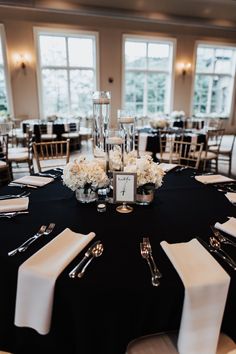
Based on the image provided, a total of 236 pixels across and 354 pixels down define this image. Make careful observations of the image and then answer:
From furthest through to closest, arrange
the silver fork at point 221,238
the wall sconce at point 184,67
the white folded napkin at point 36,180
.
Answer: the wall sconce at point 184,67
the white folded napkin at point 36,180
the silver fork at point 221,238

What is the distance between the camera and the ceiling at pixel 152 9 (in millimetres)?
6957

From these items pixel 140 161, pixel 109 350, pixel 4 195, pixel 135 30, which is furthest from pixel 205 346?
pixel 135 30

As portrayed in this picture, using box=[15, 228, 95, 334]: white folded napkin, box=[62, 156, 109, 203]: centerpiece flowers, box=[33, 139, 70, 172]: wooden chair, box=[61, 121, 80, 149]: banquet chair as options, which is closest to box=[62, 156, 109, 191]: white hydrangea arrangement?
box=[62, 156, 109, 203]: centerpiece flowers

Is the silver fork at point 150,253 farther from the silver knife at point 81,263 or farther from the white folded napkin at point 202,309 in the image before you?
the silver knife at point 81,263

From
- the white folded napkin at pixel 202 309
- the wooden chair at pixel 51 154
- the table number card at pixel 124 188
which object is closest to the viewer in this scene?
the white folded napkin at pixel 202 309

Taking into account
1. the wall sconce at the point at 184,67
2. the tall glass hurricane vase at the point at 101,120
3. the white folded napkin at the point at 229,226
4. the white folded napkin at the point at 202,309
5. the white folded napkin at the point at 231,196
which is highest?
the wall sconce at the point at 184,67

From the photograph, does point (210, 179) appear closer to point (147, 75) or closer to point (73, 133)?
point (73, 133)

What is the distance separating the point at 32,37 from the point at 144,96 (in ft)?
13.2

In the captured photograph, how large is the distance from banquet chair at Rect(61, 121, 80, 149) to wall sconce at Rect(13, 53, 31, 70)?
2.75 metres

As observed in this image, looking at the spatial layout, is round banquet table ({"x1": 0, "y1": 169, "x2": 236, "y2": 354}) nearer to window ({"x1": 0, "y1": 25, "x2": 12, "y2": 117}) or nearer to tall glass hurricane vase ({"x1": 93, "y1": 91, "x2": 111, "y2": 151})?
tall glass hurricane vase ({"x1": 93, "y1": 91, "x2": 111, "y2": 151})

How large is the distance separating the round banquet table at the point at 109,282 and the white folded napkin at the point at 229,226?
0.19ft

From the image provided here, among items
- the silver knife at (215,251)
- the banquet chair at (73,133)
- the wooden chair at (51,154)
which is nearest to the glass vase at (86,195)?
the silver knife at (215,251)

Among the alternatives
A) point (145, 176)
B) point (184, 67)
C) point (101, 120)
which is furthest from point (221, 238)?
point (184, 67)

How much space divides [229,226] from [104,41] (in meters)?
8.12
